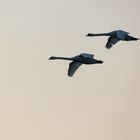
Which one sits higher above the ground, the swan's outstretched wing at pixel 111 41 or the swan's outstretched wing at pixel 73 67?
the swan's outstretched wing at pixel 111 41

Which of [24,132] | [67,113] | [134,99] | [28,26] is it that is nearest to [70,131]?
[67,113]

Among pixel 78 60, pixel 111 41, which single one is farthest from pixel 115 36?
pixel 78 60

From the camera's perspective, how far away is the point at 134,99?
203 centimetres

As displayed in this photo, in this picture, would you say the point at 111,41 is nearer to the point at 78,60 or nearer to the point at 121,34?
the point at 121,34

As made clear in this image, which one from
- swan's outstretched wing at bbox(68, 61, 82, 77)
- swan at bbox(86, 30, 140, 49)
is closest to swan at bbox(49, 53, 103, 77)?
swan's outstretched wing at bbox(68, 61, 82, 77)

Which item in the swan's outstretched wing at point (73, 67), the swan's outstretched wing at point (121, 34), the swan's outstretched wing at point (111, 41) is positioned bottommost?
the swan's outstretched wing at point (73, 67)

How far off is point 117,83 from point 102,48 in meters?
0.20

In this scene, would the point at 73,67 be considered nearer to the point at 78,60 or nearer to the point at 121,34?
the point at 78,60

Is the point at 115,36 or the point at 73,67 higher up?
the point at 115,36

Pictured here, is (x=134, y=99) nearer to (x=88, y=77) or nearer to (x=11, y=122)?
(x=88, y=77)

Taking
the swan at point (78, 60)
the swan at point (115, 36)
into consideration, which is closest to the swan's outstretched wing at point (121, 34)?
the swan at point (115, 36)

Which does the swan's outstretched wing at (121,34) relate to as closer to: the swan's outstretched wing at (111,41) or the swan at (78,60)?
the swan's outstretched wing at (111,41)

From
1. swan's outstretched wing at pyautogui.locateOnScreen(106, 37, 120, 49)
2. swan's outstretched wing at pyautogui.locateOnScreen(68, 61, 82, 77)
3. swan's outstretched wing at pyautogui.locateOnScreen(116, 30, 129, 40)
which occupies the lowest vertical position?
swan's outstretched wing at pyautogui.locateOnScreen(68, 61, 82, 77)

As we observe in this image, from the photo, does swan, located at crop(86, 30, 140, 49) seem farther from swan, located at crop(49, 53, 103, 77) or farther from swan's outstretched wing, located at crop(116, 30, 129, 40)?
swan, located at crop(49, 53, 103, 77)
